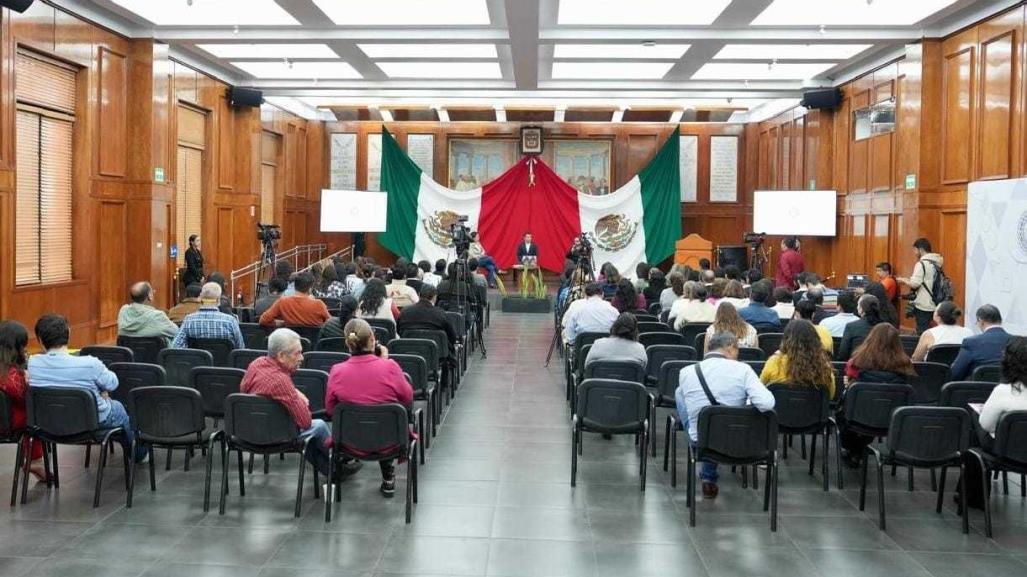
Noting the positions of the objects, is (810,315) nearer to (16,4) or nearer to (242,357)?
(242,357)

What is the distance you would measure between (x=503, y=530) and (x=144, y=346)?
3.82 m

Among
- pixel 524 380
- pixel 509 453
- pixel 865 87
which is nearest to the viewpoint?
pixel 509 453

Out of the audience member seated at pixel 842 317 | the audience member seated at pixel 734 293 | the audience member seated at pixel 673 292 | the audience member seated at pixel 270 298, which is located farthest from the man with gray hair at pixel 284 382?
the audience member seated at pixel 673 292

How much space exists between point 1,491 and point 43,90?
6.38m

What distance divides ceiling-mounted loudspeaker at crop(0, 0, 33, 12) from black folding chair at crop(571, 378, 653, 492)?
22.1 feet

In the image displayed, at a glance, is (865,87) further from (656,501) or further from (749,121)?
(656,501)

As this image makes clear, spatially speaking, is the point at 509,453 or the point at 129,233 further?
the point at 129,233

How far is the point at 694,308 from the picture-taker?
911 cm

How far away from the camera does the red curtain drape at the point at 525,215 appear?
19641mm

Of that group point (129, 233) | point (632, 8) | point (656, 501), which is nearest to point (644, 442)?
point (656, 501)

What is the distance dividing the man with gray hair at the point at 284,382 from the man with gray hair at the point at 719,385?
2136mm

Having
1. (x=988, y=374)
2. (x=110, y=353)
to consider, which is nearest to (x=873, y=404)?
(x=988, y=374)

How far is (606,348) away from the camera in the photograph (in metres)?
6.93

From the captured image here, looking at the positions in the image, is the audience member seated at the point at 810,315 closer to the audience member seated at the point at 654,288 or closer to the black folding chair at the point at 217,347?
the black folding chair at the point at 217,347
